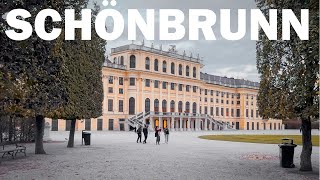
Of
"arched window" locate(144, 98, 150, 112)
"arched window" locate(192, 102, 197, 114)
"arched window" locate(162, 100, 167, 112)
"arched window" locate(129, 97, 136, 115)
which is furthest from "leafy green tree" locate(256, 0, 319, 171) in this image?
"arched window" locate(192, 102, 197, 114)

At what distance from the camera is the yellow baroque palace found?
Answer: 69.3 meters

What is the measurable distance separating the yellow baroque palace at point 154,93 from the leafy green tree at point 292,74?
2040 inches

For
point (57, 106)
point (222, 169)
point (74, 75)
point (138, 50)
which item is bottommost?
point (222, 169)

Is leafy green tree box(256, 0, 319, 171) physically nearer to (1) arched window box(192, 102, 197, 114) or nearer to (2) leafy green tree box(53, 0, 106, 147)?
(2) leafy green tree box(53, 0, 106, 147)

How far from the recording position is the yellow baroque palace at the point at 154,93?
69312 mm

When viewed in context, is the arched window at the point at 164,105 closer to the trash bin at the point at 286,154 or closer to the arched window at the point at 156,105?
the arched window at the point at 156,105

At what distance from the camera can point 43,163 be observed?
51.4ft

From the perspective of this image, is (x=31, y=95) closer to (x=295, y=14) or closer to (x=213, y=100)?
(x=295, y=14)

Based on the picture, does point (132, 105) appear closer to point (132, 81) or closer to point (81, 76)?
point (132, 81)

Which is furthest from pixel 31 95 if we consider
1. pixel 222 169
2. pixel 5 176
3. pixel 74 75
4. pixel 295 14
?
pixel 295 14

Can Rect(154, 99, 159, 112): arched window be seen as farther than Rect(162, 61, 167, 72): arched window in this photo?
No

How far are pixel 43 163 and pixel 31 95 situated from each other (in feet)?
9.32

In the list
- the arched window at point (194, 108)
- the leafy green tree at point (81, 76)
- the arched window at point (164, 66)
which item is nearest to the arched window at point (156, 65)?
the arched window at point (164, 66)

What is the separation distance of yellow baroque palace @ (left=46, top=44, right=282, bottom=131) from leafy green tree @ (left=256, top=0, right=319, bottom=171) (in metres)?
51.8
